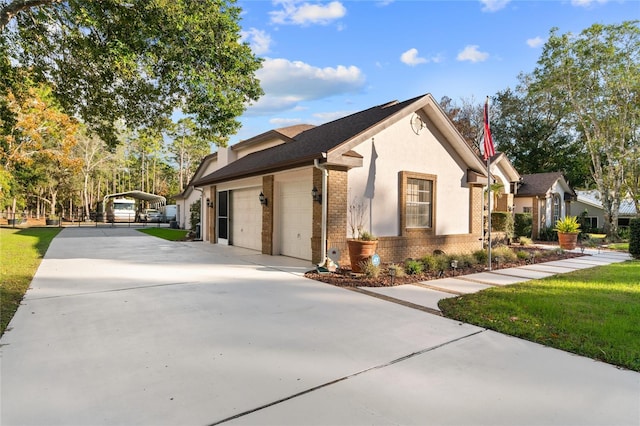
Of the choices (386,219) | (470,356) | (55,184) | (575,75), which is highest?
(575,75)

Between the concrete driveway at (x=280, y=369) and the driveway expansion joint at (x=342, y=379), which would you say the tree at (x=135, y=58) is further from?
the driveway expansion joint at (x=342, y=379)

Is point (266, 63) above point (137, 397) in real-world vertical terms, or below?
above

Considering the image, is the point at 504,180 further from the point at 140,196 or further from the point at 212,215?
the point at 140,196

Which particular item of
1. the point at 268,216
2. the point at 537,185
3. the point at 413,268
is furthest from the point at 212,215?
the point at 537,185

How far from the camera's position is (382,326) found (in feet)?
15.5

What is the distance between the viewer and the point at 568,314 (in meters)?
5.20

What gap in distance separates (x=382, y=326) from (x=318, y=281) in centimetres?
323

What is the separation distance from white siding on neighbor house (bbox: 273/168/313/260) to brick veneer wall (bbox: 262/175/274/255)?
0.54ft

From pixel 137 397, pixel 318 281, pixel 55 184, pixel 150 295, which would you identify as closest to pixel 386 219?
pixel 318 281

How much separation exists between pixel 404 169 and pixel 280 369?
339 inches

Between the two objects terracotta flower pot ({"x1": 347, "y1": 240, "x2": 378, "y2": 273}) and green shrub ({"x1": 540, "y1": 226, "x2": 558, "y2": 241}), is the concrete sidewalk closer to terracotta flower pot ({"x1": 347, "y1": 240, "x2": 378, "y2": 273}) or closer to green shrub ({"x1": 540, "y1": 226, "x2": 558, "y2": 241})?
terracotta flower pot ({"x1": 347, "y1": 240, "x2": 378, "y2": 273})

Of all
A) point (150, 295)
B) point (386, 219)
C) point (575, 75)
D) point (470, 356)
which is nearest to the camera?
point (470, 356)

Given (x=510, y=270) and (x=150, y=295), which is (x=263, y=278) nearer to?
(x=150, y=295)

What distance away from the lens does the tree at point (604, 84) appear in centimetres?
1788
